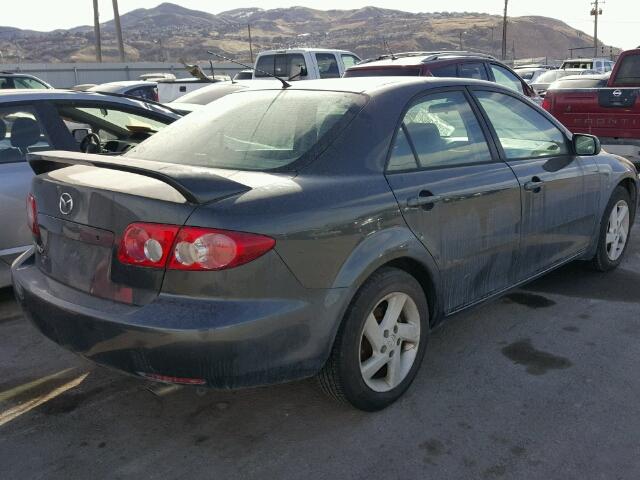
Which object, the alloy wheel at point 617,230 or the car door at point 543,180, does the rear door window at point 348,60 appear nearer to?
the alloy wheel at point 617,230

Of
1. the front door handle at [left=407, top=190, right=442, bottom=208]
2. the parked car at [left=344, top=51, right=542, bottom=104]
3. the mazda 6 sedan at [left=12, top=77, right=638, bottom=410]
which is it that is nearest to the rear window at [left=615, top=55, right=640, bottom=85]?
the parked car at [left=344, top=51, right=542, bottom=104]

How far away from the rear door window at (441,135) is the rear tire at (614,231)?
1744 millimetres

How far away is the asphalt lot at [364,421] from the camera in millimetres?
2828

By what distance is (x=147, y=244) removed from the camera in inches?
106

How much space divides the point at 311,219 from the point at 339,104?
835 millimetres

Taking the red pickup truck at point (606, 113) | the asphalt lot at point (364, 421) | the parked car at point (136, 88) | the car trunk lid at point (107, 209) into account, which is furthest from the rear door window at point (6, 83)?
the car trunk lid at point (107, 209)

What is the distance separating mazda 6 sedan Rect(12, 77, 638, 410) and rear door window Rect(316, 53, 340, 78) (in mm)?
10590

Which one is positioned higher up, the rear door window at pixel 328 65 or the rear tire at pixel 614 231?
the rear door window at pixel 328 65

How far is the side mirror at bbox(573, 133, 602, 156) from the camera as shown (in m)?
4.63

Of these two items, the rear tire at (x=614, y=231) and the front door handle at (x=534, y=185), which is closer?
the front door handle at (x=534, y=185)

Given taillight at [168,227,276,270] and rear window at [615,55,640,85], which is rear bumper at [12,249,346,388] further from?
rear window at [615,55,640,85]

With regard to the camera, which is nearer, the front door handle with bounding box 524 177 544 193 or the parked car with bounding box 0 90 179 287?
the front door handle with bounding box 524 177 544 193

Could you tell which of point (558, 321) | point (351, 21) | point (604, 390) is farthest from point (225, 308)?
point (351, 21)

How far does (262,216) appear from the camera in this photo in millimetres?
2670
